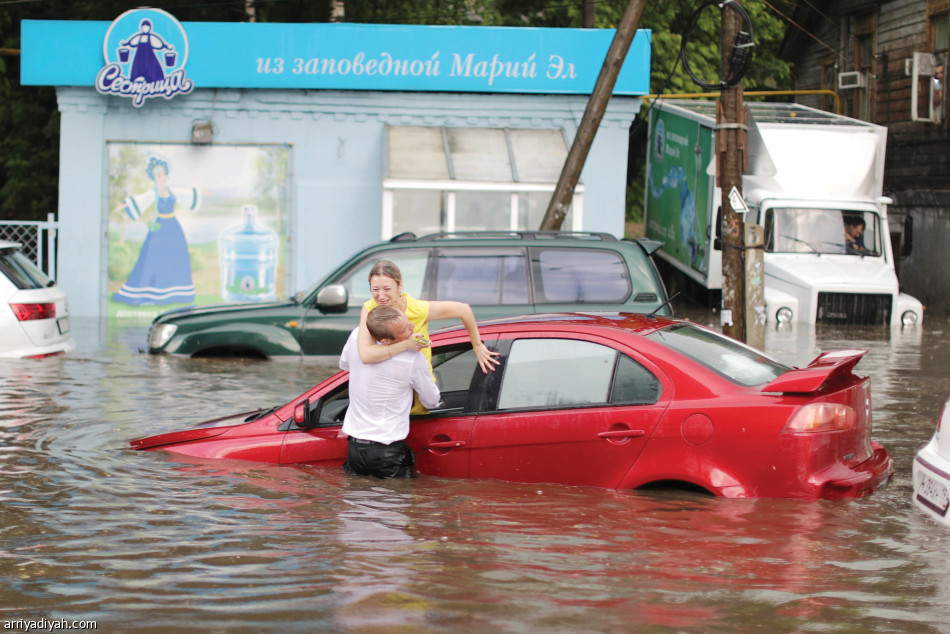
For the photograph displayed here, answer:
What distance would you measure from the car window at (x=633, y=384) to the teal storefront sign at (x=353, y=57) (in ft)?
44.2

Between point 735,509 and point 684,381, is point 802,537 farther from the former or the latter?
point 684,381

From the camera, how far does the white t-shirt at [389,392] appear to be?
5.88m

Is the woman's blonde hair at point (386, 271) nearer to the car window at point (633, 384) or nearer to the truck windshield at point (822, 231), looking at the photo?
the car window at point (633, 384)

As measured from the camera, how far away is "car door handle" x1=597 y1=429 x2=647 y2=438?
5609 millimetres

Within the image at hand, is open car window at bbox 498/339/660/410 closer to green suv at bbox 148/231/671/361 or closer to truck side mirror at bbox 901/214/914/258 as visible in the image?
green suv at bbox 148/231/671/361

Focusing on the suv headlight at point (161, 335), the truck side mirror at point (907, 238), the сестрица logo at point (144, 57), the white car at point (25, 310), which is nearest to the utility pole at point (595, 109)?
the suv headlight at point (161, 335)

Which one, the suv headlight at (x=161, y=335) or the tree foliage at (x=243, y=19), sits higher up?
the tree foliage at (x=243, y=19)

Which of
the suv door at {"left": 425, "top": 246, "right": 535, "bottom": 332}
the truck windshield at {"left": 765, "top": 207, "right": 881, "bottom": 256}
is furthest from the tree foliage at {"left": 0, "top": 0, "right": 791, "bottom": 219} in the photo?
the suv door at {"left": 425, "top": 246, "right": 535, "bottom": 332}

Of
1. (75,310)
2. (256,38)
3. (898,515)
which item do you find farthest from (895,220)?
(898,515)

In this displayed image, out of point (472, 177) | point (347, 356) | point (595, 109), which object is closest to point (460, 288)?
point (595, 109)

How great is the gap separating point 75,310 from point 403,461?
1412 centimetres

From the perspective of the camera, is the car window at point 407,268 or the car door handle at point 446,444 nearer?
the car door handle at point 446,444

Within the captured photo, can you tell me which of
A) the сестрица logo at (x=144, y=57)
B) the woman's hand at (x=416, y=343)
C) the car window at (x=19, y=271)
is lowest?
the woman's hand at (x=416, y=343)

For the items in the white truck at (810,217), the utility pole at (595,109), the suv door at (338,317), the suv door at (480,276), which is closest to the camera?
the suv door at (480,276)
